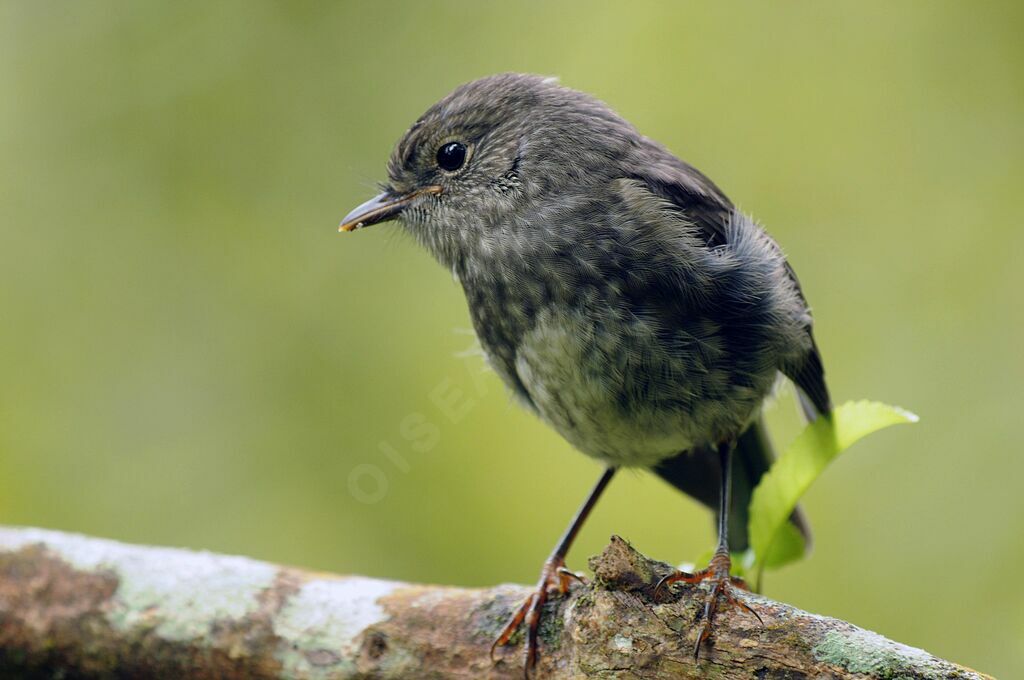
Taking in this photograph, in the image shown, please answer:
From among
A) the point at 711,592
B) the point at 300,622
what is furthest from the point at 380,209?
the point at 711,592

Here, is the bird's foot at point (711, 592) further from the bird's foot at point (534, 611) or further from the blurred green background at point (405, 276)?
the blurred green background at point (405, 276)

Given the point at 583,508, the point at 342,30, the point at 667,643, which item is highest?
the point at 342,30

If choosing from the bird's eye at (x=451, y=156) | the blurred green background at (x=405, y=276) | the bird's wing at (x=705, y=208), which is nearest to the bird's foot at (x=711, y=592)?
the bird's wing at (x=705, y=208)

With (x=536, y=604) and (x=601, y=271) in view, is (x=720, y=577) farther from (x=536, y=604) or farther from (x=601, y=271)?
(x=601, y=271)

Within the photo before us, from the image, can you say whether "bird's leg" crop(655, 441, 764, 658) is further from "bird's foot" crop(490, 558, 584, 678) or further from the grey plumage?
"bird's foot" crop(490, 558, 584, 678)

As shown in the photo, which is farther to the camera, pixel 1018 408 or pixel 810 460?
pixel 1018 408

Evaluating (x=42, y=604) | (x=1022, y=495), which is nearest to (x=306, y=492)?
(x=42, y=604)

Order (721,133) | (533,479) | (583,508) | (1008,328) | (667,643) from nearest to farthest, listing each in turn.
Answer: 1. (667,643)
2. (583,508)
3. (1008,328)
4. (533,479)
5. (721,133)

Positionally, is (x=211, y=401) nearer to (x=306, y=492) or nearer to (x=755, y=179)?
(x=306, y=492)
